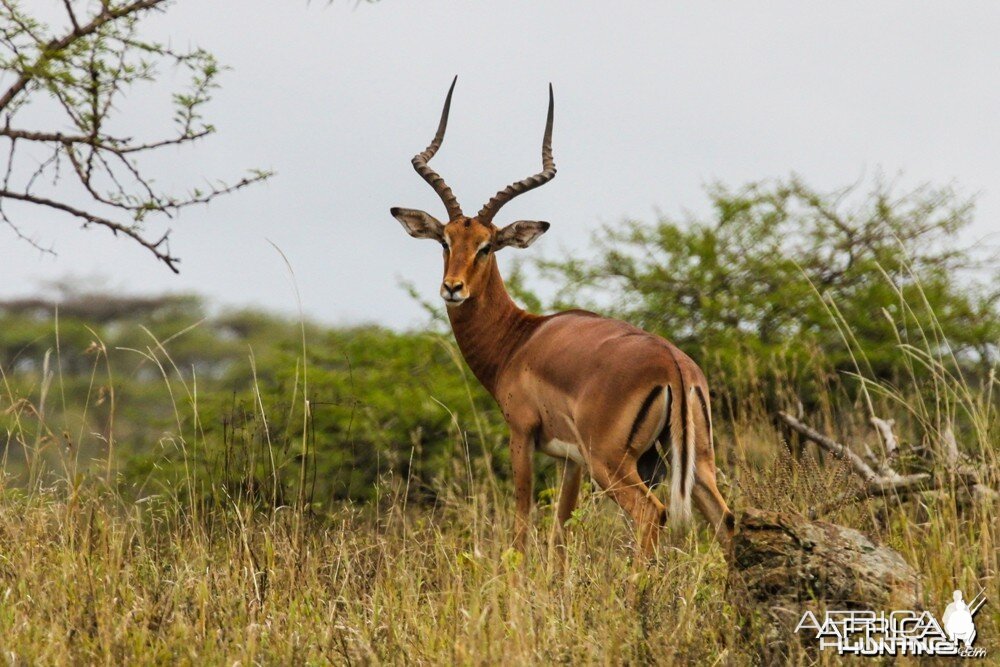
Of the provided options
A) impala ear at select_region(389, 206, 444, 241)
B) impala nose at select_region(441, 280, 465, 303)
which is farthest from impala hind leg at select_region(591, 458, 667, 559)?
impala ear at select_region(389, 206, 444, 241)

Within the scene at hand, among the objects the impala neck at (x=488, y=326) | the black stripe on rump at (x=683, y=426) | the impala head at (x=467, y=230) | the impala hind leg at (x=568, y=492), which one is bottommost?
the impala hind leg at (x=568, y=492)

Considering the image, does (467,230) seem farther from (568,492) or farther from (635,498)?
(635,498)

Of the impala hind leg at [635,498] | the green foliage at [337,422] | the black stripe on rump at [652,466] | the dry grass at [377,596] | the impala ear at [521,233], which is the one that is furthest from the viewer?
the green foliage at [337,422]

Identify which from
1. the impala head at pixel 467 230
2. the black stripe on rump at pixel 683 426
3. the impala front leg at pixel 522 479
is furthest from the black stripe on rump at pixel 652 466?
the impala head at pixel 467 230

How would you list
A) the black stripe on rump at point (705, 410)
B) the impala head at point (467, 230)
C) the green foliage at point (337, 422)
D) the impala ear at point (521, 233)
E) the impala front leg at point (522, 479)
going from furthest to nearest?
the green foliage at point (337, 422)
the impala ear at point (521, 233)
the impala head at point (467, 230)
the impala front leg at point (522, 479)
the black stripe on rump at point (705, 410)

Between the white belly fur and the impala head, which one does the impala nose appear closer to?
the impala head

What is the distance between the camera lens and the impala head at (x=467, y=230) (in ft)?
22.8

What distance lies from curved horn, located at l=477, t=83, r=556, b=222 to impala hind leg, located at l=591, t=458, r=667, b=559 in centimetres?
177

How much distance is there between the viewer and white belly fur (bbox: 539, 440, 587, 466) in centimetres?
633

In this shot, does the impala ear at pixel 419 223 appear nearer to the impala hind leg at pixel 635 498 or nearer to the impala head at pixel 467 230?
the impala head at pixel 467 230

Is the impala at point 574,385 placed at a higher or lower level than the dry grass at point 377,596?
higher

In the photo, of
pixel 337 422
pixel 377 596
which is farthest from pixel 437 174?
pixel 337 422

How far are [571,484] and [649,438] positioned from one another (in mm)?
728

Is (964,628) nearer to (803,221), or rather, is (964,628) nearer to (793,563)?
(793,563)
